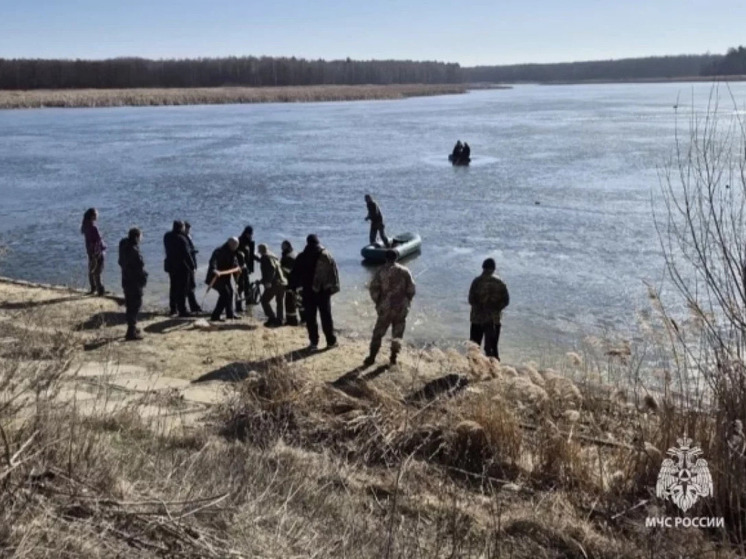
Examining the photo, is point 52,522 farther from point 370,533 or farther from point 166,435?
point 166,435

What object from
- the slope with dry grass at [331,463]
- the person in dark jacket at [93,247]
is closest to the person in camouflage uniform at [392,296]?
the slope with dry grass at [331,463]

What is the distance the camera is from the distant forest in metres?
114

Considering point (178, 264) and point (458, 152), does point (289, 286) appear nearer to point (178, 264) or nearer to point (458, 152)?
point (178, 264)

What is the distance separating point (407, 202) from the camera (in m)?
25.9

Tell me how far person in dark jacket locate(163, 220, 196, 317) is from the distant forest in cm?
8429

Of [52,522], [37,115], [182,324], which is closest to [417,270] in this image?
[182,324]

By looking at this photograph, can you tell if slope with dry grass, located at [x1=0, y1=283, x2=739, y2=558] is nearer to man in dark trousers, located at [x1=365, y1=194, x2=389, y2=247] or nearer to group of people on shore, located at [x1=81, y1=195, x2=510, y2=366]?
group of people on shore, located at [x1=81, y1=195, x2=510, y2=366]

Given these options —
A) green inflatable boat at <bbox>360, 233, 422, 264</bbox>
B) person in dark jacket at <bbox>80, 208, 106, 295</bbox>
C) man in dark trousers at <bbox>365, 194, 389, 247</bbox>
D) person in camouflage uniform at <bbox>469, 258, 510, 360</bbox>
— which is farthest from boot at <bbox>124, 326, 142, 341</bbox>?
man in dark trousers at <bbox>365, 194, 389, 247</bbox>

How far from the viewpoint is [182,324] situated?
38.2ft

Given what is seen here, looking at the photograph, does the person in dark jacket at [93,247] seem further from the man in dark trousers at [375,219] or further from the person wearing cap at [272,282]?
the man in dark trousers at [375,219]

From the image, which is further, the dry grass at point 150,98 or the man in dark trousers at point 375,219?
the dry grass at point 150,98

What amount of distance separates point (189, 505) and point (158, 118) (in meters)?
67.5

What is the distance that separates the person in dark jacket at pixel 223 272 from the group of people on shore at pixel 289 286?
14 mm

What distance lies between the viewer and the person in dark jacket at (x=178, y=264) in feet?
38.5
